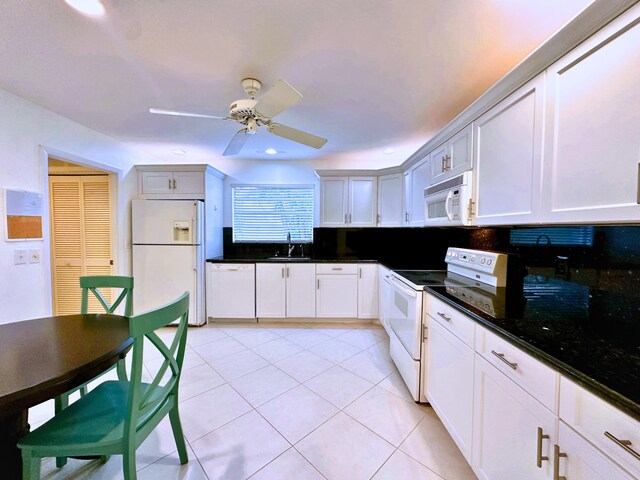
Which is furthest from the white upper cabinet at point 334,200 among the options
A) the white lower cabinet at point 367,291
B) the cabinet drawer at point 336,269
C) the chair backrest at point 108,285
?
the chair backrest at point 108,285

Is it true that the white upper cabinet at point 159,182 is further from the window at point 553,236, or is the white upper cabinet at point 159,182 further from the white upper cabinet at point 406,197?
the window at point 553,236

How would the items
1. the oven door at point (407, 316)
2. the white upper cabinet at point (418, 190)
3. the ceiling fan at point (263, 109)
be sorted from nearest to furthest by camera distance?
the ceiling fan at point (263, 109) < the oven door at point (407, 316) < the white upper cabinet at point (418, 190)

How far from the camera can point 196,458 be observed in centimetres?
141

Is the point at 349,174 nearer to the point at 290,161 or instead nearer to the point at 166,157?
the point at 290,161

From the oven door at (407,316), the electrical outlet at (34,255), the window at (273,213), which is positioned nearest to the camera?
the oven door at (407,316)

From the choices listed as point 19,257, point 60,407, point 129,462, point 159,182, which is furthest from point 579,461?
point 159,182

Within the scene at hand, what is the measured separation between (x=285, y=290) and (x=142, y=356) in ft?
7.84

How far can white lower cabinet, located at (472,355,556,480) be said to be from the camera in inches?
32.9

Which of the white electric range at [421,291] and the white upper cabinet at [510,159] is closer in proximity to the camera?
the white upper cabinet at [510,159]

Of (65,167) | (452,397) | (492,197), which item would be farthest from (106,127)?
(452,397)

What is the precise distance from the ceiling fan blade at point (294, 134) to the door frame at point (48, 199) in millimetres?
2091

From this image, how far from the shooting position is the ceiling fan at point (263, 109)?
1.39 m

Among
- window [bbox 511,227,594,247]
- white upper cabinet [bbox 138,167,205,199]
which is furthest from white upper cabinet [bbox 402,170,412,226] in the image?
white upper cabinet [bbox 138,167,205,199]

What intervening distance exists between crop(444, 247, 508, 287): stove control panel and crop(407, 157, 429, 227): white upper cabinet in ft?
1.79
